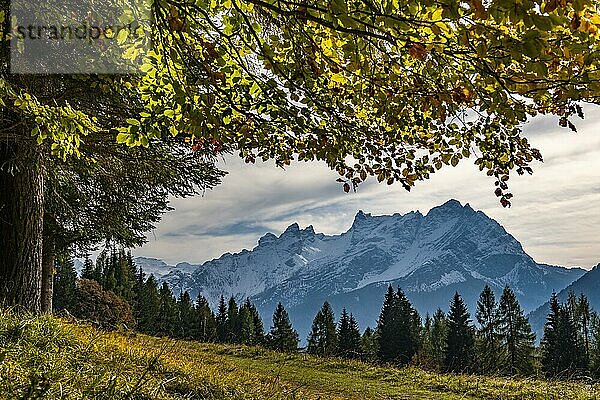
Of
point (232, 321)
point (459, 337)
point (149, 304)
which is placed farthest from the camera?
point (232, 321)

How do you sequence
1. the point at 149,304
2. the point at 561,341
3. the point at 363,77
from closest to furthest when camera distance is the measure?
the point at 363,77 < the point at 561,341 < the point at 149,304

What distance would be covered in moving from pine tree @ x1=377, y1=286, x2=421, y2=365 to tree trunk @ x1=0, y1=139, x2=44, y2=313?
39575 mm

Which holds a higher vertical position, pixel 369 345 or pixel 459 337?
pixel 459 337

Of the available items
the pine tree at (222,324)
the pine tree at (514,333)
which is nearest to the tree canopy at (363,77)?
the pine tree at (514,333)

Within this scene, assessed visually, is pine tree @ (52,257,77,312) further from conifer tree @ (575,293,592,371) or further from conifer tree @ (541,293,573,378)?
conifer tree @ (575,293,592,371)

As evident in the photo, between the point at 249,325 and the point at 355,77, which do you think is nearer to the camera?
the point at 355,77

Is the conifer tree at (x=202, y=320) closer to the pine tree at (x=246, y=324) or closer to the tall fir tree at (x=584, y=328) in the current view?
the pine tree at (x=246, y=324)

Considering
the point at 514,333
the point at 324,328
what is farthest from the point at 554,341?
the point at 324,328

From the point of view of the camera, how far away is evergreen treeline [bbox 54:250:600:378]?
42594 mm

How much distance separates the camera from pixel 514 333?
44.3 metres

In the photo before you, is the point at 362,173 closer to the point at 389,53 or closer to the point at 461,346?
the point at 389,53

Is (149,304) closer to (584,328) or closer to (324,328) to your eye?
(324,328)

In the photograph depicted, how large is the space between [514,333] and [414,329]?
855 centimetres

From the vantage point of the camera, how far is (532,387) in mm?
10164
